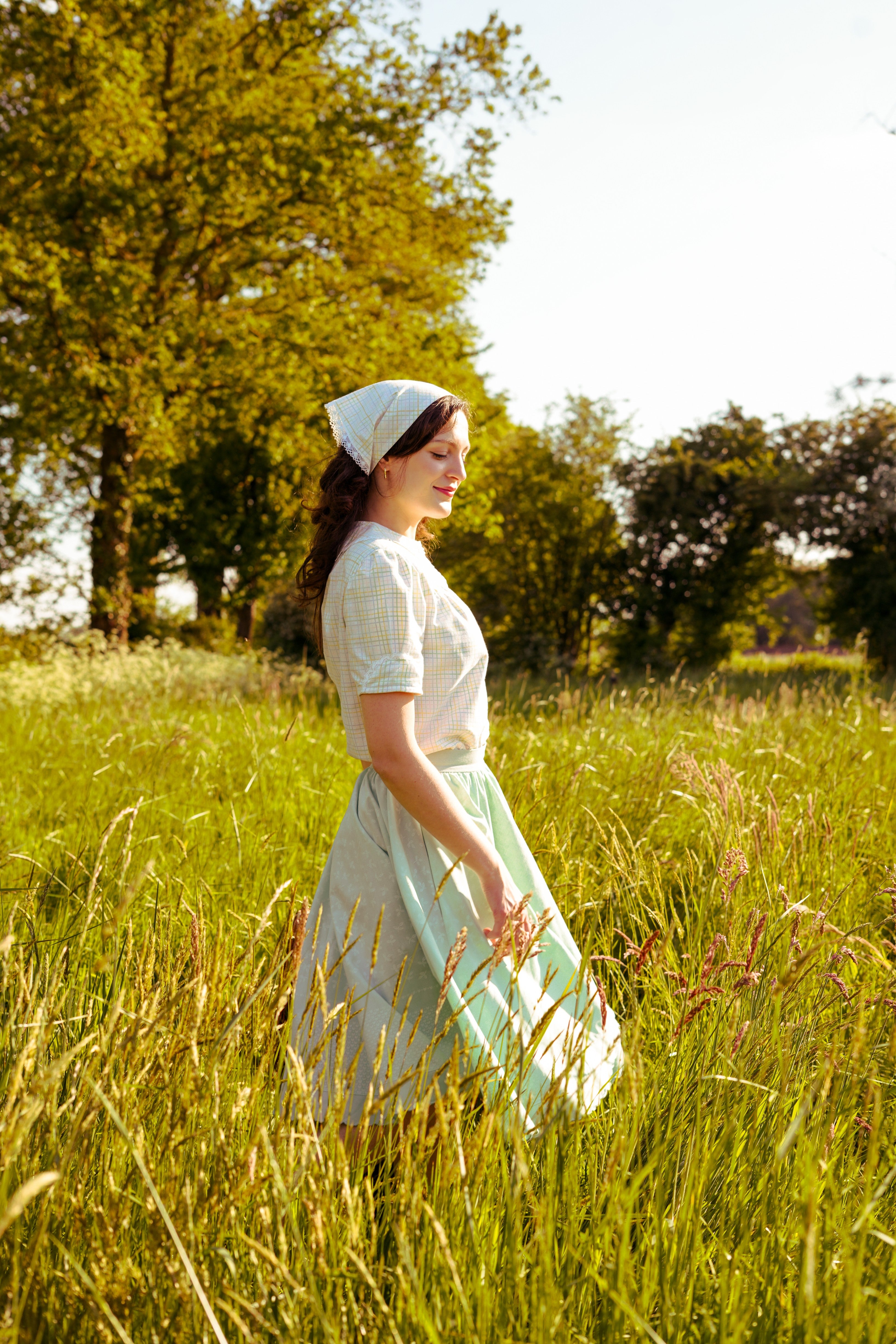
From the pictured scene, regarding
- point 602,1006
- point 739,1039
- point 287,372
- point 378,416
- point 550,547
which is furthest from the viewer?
point 550,547

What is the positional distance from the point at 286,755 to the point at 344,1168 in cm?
366

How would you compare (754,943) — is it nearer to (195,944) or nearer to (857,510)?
(195,944)

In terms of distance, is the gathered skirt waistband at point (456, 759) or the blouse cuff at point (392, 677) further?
the gathered skirt waistband at point (456, 759)

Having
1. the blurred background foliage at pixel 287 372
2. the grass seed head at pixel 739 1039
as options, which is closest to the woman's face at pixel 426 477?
the grass seed head at pixel 739 1039

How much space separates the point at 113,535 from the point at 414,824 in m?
11.9

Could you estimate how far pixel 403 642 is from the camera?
1.81 metres

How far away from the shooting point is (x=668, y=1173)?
142 centimetres

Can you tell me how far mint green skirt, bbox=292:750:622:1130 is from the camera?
168cm

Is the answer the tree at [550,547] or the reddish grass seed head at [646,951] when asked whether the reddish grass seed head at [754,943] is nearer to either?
the reddish grass seed head at [646,951]

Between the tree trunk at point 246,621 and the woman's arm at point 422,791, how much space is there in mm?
16557

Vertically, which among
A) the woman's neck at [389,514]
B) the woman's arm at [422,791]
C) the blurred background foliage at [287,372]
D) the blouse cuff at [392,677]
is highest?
the blurred background foliage at [287,372]

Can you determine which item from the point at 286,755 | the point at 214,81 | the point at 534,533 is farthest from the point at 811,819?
Result: the point at 534,533

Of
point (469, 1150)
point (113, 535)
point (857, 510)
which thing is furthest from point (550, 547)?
point (469, 1150)

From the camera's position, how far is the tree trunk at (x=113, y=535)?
12531mm
